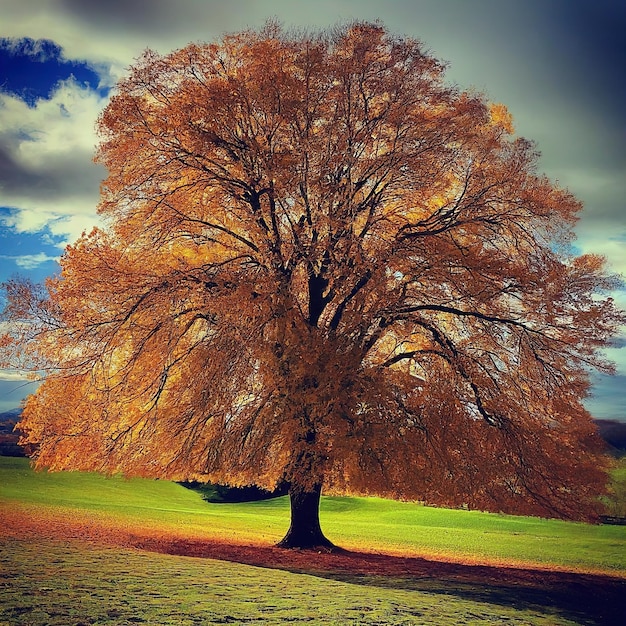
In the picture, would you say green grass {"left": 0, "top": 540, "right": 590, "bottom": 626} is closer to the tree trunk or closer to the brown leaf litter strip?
the brown leaf litter strip

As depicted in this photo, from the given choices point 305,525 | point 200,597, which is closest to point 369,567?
point 305,525

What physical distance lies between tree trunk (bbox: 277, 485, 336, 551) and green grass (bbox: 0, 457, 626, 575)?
2.68 metres

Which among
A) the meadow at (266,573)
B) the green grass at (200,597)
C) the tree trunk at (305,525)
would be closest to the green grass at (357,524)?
the meadow at (266,573)

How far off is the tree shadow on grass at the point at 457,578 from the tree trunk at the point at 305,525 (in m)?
0.63

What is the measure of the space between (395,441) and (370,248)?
5.23 meters

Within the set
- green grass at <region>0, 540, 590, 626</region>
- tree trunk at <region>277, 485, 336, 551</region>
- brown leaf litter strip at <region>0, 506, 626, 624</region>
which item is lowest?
green grass at <region>0, 540, 590, 626</region>

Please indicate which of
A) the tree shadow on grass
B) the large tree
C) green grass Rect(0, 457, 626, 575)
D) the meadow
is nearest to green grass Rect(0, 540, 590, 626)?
the meadow

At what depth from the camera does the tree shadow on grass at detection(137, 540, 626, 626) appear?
13220 mm

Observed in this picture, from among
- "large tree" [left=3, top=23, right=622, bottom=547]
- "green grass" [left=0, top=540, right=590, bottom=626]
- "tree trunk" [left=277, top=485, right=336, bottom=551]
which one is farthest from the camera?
"tree trunk" [left=277, top=485, right=336, bottom=551]

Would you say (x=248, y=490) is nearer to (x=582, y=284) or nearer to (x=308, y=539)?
(x=308, y=539)

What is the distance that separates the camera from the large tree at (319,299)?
55.9 feet

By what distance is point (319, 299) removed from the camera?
19531 mm

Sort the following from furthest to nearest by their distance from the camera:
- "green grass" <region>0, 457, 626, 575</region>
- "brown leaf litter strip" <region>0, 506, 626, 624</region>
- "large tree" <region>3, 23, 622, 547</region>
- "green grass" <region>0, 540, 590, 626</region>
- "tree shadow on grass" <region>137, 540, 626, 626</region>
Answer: "green grass" <region>0, 457, 626, 575</region> < "large tree" <region>3, 23, 622, 547</region> < "brown leaf litter strip" <region>0, 506, 626, 624</region> < "tree shadow on grass" <region>137, 540, 626, 626</region> < "green grass" <region>0, 540, 590, 626</region>

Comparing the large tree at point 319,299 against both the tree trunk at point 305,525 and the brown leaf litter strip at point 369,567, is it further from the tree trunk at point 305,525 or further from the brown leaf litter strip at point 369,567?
the brown leaf litter strip at point 369,567
